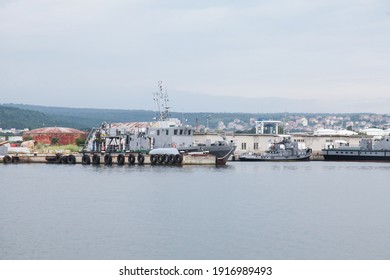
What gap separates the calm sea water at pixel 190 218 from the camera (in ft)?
108

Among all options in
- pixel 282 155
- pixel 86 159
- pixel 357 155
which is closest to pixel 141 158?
pixel 86 159

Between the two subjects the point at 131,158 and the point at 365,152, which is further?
the point at 365,152

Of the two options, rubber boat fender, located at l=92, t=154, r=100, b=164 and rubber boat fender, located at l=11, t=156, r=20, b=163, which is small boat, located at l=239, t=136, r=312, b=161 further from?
rubber boat fender, located at l=11, t=156, r=20, b=163

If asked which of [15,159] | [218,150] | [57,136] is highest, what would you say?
[218,150]

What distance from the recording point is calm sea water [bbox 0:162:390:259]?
33031mm

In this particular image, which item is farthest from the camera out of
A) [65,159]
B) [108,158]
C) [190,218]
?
[65,159]

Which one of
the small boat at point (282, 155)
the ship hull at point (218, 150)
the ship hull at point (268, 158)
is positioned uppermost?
the ship hull at point (218, 150)

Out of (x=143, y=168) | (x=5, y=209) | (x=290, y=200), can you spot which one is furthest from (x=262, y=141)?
(x=5, y=209)

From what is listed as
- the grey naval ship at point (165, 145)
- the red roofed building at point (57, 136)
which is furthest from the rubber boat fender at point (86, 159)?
the red roofed building at point (57, 136)

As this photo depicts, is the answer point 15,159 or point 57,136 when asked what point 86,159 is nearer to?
point 15,159

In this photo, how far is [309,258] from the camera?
103 feet

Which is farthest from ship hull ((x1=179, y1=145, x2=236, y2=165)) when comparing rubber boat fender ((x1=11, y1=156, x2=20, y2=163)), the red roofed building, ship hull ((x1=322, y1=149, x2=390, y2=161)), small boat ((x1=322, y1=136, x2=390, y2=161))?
the red roofed building

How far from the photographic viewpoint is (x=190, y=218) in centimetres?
4269

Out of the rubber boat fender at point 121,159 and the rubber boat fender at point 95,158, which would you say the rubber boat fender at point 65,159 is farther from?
the rubber boat fender at point 121,159
